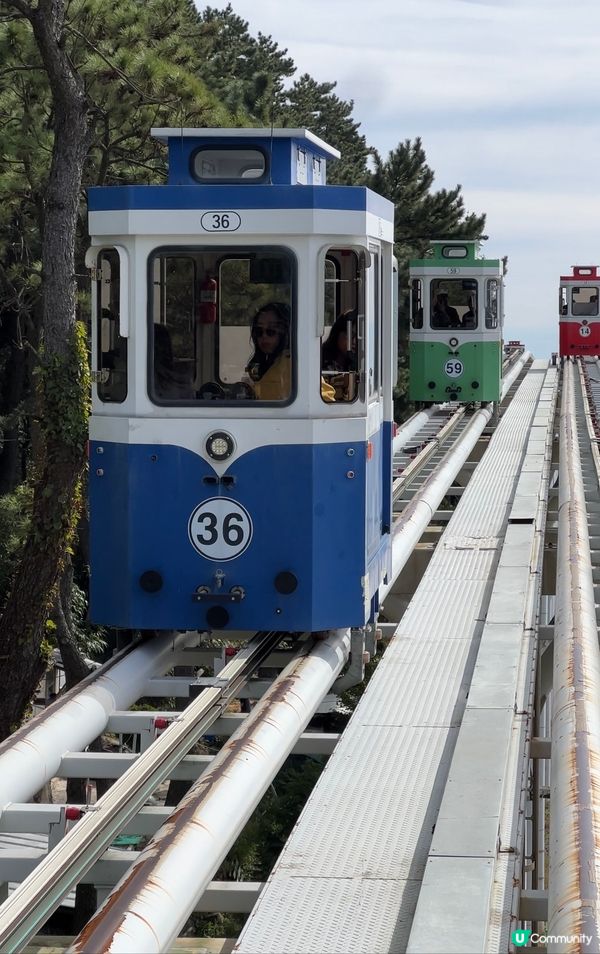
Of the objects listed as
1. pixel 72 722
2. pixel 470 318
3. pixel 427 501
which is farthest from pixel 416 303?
pixel 72 722

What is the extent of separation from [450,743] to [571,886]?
1.61 metres

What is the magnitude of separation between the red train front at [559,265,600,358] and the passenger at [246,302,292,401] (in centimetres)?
3501

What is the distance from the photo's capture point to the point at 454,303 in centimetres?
2255

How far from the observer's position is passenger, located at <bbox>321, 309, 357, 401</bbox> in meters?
7.57

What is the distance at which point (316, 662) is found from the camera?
24.3 feet

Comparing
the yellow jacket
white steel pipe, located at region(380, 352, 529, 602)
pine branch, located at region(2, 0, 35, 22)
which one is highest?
pine branch, located at region(2, 0, 35, 22)

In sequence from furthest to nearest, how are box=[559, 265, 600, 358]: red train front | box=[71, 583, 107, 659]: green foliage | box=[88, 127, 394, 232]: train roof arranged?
box=[559, 265, 600, 358]: red train front < box=[71, 583, 107, 659]: green foliage < box=[88, 127, 394, 232]: train roof

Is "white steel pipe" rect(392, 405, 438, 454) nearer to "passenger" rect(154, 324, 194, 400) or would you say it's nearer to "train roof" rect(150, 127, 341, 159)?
"train roof" rect(150, 127, 341, 159)

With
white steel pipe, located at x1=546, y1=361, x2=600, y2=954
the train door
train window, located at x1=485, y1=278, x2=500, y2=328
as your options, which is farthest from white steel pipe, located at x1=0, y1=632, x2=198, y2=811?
train window, located at x1=485, y1=278, x2=500, y2=328

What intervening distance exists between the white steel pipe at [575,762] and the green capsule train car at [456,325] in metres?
11.8

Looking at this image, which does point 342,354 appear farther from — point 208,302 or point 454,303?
point 454,303

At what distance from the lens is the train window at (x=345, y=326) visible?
7578 mm

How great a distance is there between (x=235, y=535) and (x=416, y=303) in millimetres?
15081

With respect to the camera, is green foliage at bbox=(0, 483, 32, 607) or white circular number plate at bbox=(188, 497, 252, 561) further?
green foliage at bbox=(0, 483, 32, 607)
